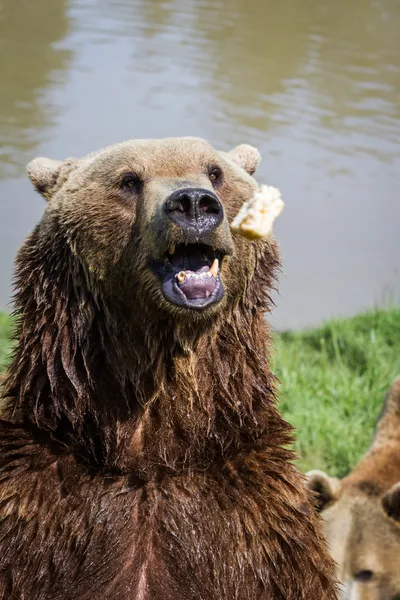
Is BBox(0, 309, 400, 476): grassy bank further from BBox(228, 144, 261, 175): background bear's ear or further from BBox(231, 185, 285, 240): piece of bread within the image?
BBox(231, 185, 285, 240): piece of bread

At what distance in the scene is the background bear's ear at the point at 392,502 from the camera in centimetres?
582

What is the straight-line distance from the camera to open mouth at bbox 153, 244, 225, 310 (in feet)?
11.9

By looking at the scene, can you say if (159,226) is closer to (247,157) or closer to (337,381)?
(247,157)

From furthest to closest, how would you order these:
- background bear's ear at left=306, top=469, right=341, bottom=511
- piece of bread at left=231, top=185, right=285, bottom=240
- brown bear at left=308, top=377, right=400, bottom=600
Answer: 1. background bear's ear at left=306, top=469, right=341, bottom=511
2. brown bear at left=308, top=377, right=400, bottom=600
3. piece of bread at left=231, top=185, right=285, bottom=240

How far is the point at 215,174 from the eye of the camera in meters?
4.12

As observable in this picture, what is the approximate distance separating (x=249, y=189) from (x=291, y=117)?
8081 millimetres

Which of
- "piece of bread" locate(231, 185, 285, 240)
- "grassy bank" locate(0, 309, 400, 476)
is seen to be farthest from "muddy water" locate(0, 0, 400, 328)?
"piece of bread" locate(231, 185, 285, 240)

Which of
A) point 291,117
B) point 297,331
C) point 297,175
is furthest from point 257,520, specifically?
point 291,117

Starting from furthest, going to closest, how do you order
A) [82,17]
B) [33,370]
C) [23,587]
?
[82,17]
[33,370]
[23,587]

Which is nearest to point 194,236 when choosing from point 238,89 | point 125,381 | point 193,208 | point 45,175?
point 193,208

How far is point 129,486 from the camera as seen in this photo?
12.5 feet

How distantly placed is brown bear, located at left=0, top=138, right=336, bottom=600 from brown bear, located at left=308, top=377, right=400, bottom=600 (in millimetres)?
1877

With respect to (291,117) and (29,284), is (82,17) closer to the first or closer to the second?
(291,117)

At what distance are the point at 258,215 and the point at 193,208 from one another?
31cm
